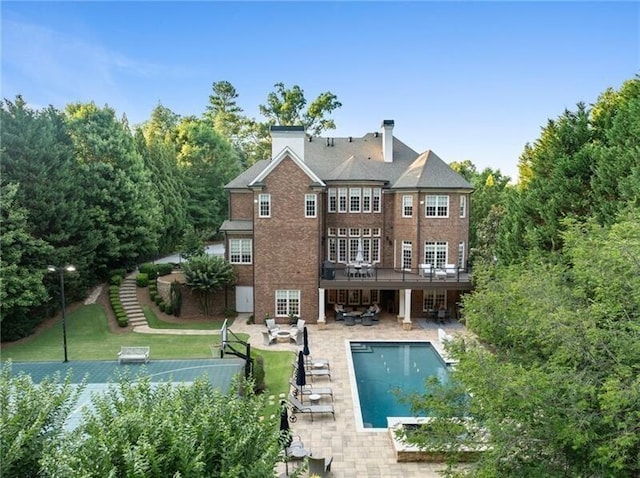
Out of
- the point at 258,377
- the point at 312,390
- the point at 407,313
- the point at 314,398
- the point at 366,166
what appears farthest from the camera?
the point at 366,166

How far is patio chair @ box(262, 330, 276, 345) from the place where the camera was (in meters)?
19.9

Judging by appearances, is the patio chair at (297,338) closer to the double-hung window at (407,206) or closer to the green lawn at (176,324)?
the green lawn at (176,324)

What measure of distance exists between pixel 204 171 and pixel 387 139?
23.5 metres

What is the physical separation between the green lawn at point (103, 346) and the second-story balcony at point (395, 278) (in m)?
5.94

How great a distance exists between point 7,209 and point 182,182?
73.8 ft

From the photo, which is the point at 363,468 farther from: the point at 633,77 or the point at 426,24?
the point at 633,77

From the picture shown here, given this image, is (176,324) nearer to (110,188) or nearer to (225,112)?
(110,188)

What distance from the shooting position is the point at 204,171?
144 ft

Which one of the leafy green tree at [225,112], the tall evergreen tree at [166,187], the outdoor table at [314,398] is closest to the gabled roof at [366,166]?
the tall evergreen tree at [166,187]

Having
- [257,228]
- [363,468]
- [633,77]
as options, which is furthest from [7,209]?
[633,77]

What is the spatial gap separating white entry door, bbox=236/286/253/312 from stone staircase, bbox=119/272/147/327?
5.56 meters

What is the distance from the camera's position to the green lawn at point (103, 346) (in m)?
17.2

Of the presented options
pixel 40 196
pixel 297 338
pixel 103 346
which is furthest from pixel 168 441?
pixel 40 196

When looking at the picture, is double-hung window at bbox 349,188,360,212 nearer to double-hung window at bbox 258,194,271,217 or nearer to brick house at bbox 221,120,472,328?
brick house at bbox 221,120,472,328
